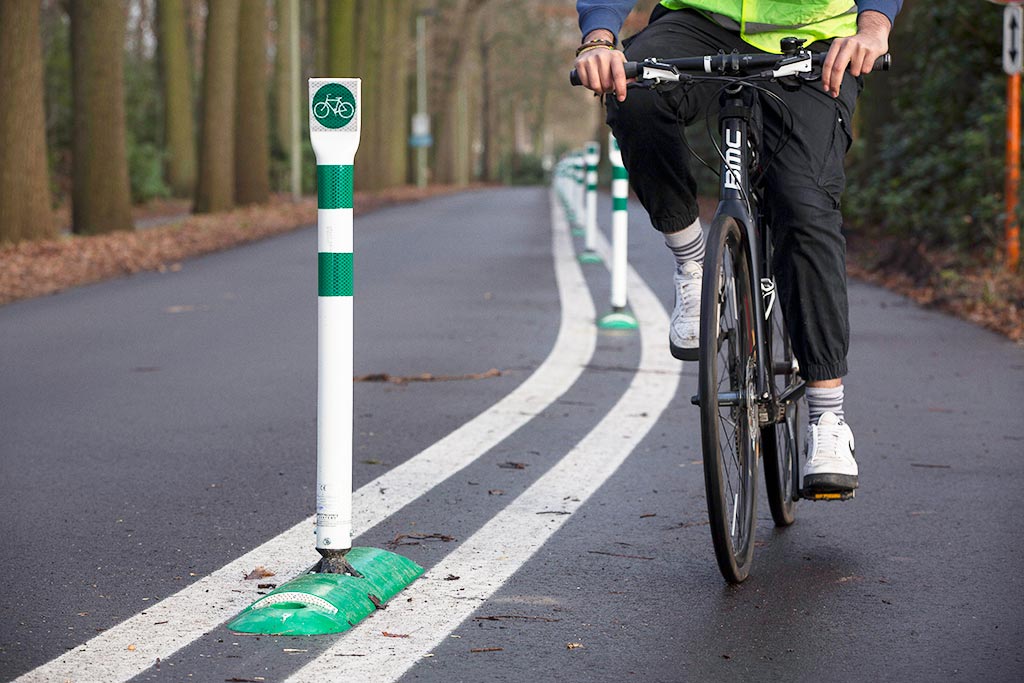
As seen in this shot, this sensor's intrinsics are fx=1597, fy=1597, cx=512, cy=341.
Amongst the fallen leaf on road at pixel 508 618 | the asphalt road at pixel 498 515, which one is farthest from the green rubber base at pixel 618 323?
the fallen leaf on road at pixel 508 618

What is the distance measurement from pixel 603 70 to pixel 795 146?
0.57m

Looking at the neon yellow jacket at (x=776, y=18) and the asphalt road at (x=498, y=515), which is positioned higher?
the neon yellow jacket at (x=776, y=18)

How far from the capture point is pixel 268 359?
27.2 ft

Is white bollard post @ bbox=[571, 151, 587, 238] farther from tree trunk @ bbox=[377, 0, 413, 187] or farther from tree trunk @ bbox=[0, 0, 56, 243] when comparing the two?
tree trunk @ bbox=[377, 0, 413, 187]

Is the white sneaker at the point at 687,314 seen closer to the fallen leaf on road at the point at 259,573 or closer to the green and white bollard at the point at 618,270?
the fallen leaf on road at the point at 259,573

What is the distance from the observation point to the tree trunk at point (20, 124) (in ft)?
53.7

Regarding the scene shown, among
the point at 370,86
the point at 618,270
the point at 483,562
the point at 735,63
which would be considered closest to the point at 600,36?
the point at 735,63

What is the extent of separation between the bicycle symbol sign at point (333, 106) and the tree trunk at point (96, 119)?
16.7 m

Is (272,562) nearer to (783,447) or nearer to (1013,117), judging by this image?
(783,447)

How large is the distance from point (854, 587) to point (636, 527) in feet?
2.55

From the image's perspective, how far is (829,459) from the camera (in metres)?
4.08

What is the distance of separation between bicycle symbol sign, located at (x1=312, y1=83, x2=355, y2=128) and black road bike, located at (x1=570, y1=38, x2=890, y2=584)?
609 millimetres

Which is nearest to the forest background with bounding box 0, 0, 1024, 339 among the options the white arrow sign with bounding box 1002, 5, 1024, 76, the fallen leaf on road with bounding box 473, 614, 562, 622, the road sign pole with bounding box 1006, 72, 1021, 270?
the road sign pole with bounding box 1006, 72, 1021, 270

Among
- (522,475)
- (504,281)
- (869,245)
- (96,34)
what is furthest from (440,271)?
(522,475)
